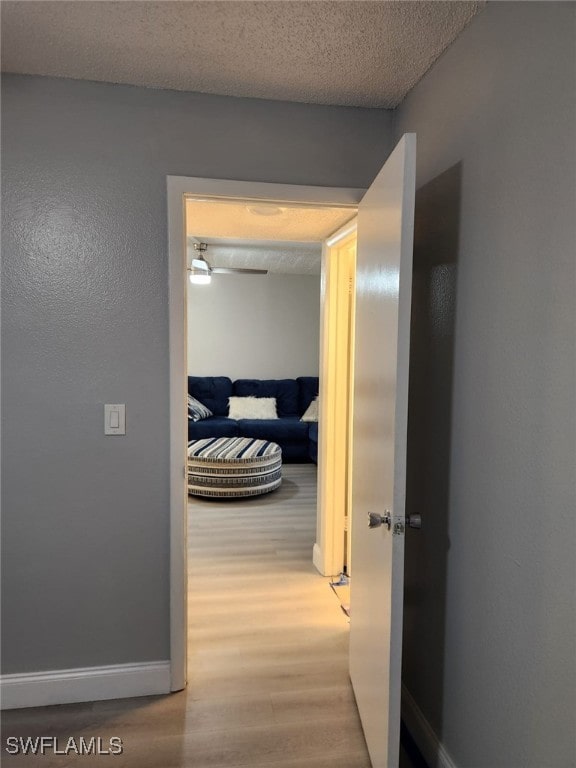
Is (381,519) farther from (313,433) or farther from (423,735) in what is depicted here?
(313,433)

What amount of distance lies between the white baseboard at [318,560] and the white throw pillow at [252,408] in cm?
311

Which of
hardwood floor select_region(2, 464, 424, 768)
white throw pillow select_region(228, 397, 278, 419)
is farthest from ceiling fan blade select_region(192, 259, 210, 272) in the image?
hardwood floor select_region(2, 464, 424, 768)

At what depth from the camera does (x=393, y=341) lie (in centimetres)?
144

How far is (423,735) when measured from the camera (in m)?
1.70

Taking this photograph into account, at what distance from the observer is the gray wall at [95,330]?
6.04 feet

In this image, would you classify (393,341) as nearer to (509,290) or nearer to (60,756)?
(509,290)

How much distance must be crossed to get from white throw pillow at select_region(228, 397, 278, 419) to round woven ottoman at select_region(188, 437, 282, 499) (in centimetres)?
148

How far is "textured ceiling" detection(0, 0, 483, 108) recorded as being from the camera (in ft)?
4.63

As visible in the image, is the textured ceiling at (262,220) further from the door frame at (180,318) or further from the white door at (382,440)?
the white door at (382,440)

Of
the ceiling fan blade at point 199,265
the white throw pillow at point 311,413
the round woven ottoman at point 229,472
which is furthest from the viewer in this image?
the white throw pillow at point 311,413

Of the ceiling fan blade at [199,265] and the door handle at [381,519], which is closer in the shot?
the door handle at [381,519]

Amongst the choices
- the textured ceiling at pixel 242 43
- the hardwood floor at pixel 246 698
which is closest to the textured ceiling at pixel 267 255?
the textured ceiling at pixel 242 43

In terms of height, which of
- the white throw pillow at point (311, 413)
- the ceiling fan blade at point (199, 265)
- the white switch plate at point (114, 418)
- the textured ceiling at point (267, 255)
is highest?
the textured ceiling at point (267, 255)

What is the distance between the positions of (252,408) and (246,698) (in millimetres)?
4409
